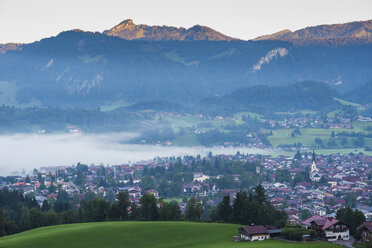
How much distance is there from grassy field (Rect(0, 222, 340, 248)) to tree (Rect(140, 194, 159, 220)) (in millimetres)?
8467

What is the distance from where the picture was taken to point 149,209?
77938 mm

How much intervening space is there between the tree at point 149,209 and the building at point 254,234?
18.6 m

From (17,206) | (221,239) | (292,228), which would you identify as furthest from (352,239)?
(17,206)

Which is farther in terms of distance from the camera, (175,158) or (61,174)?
(175,158)

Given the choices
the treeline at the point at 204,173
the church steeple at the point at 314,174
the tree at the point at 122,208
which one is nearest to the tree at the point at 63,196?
the treeline at the point at 204,173

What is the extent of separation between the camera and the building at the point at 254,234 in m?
60.7

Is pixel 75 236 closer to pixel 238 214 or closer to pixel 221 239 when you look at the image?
pixel 221 239

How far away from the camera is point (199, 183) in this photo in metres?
140

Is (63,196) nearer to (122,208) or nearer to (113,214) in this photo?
(113,214)

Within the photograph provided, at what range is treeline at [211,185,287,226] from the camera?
237ft

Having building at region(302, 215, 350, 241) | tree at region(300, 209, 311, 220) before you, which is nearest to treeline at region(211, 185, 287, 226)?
building at region(302, 215, 350, 241)

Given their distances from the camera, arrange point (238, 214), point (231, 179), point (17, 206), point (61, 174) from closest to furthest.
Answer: point (238, 214) < point (17, 206) < point (231, 179) < point (61, 174)

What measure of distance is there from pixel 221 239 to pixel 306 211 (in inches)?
1582

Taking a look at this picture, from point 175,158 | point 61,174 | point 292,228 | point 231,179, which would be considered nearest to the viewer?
point 292,228
